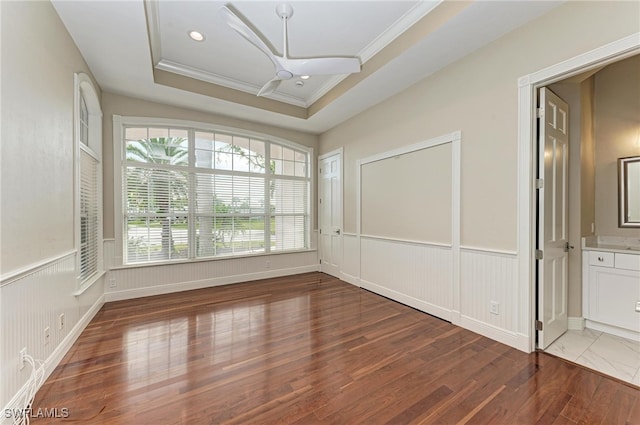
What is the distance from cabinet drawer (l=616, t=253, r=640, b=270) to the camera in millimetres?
2648

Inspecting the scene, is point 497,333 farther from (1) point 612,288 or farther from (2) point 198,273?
(2) point 198,273

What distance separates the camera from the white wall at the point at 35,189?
1647 millimetres

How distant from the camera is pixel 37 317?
1994 millimetres

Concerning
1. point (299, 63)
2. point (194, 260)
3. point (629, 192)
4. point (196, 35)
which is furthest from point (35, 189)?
point (629, 192)

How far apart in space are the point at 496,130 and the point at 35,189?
13.1 feet

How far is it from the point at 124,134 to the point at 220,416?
4.08 m

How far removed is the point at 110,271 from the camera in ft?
12.7

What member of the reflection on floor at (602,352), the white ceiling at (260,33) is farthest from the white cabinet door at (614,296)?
the white ceiling at (260,33)

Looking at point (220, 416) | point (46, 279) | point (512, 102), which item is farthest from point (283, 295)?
point (512, 102)

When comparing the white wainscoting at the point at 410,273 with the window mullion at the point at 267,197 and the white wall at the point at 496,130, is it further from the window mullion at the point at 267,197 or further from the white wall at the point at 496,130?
the window mullion at the point at 267,197

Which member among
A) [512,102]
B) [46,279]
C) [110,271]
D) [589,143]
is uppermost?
[512,102]

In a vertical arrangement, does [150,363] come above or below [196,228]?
below

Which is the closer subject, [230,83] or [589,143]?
[589,143]

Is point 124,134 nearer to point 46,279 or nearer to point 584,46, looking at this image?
point 46,279
